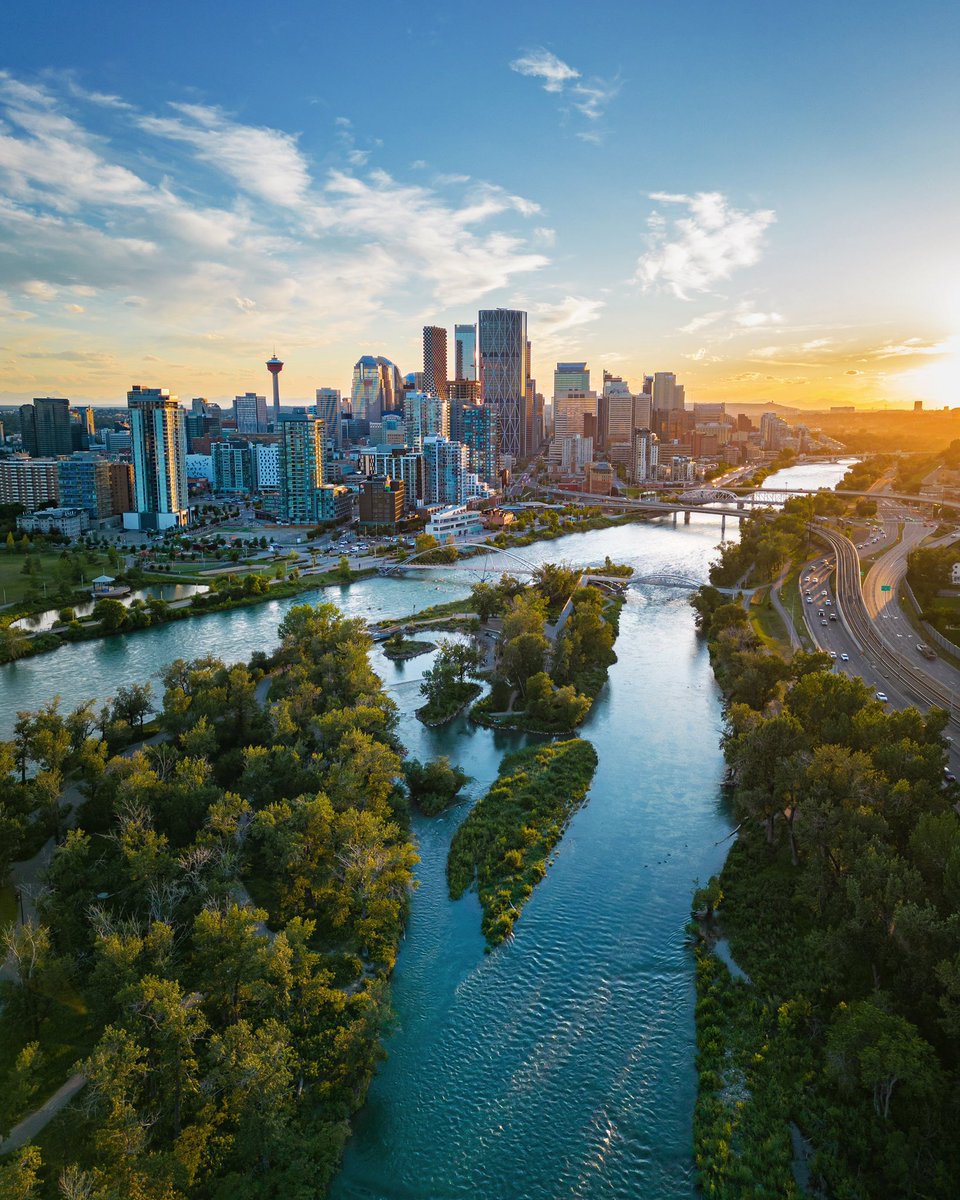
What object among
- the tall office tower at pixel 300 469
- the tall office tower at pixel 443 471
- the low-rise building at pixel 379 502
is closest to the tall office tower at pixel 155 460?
the tall office tower at pixel 300 469

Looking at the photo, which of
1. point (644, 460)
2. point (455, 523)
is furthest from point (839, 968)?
point (644, 460)

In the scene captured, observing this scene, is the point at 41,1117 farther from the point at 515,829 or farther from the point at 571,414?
the point at 571,414

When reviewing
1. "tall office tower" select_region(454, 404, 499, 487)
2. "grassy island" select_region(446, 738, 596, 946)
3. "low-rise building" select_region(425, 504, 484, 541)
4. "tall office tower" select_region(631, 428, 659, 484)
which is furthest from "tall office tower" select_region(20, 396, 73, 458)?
"grassy island" select_region(446, 738, 596, 946)

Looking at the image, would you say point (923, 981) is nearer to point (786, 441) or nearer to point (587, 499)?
point (587, 499)

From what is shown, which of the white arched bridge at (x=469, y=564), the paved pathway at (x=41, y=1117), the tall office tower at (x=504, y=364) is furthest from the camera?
the tall office tower at (x=504, y=364)

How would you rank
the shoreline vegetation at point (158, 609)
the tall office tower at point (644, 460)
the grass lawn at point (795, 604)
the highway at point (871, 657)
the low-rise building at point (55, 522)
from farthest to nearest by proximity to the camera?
the tall office tower at point (644, 460) < the low-rise building at point (55, 522) < the shoreline vegetation at point (158, 609) < the grass lawn at point (795, 604) < the highway at point (871, 657)

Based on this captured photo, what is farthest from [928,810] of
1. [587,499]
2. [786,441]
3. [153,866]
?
[786,441]

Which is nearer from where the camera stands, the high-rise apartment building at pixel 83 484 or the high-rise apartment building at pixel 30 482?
the high-rise apartment building at pixel 83 484

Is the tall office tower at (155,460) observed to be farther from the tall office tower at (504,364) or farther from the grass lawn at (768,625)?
the tall office tower at (504,364)

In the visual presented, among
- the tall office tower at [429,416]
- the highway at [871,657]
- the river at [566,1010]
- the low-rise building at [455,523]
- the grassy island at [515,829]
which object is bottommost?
the river at [566,1010]
